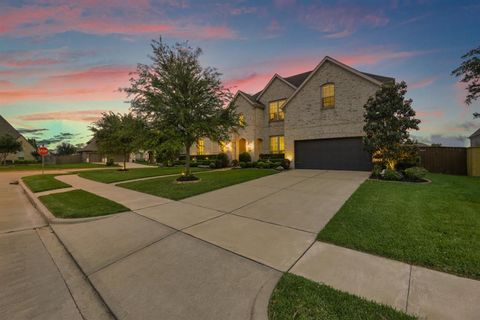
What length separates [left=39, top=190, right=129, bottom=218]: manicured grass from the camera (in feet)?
17.7

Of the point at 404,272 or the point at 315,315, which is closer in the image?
the point at 315,315

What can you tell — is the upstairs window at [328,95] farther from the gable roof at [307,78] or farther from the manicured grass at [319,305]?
the manicured grass at [319,305]

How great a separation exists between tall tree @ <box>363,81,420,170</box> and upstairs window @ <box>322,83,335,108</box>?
4018 millimetres

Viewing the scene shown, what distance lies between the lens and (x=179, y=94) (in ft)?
31.3

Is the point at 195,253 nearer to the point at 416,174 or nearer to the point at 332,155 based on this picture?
the point at 416,174

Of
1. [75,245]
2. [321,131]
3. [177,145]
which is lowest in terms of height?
[75,245]

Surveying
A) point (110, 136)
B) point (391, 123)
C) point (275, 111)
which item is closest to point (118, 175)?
point (110, 136)

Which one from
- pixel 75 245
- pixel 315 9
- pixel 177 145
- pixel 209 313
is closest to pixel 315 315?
pixel 209 313

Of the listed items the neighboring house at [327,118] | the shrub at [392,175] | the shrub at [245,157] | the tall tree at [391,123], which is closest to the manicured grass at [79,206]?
the neighboring house at [327,118]

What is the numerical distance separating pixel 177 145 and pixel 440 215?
9.69 metres

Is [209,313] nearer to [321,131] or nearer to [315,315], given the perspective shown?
[315,315]

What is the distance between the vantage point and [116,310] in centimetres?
217

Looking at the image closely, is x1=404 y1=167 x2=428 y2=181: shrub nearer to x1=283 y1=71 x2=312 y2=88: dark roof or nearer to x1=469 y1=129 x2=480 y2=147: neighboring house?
x1=283 y1=71 x2=312 y2=88: dark roof

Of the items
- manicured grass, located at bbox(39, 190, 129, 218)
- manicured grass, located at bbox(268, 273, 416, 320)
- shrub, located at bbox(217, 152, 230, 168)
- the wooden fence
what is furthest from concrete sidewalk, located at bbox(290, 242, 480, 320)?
shrub, located at bbox(217, 152, 230, 168)
